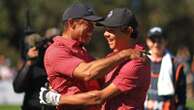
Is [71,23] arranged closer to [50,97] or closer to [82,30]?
[82,30]

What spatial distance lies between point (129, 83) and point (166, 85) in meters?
3.56

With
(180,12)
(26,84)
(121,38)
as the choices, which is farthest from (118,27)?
(180,12)

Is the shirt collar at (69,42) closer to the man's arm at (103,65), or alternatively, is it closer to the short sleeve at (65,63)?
the short sleeve at (65,63)

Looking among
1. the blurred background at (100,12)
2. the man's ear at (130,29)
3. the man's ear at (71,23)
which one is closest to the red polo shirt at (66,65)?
the man's ear at (71,23)

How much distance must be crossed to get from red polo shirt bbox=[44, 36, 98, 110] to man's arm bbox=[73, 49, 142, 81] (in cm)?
14

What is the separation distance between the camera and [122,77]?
7.25 metres

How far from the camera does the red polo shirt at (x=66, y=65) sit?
297 inches

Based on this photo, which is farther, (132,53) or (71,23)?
(71,23)

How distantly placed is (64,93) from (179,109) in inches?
140

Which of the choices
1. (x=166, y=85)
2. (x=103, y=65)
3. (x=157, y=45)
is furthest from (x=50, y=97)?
(x=157, y=45)

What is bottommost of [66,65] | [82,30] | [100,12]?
[66,65]

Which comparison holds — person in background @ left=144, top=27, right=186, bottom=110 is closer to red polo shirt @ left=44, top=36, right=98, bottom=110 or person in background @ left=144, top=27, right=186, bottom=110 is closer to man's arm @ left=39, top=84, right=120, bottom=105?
red polo shirt @ left=44, top=36, right=98, bottom=110

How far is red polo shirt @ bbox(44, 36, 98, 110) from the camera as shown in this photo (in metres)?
7.53

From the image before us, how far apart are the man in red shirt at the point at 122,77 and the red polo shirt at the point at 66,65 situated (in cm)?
15
